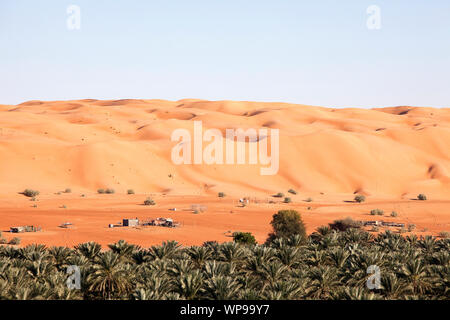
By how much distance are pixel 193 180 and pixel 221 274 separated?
39.4 meters

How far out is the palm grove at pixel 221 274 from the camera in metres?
12.5

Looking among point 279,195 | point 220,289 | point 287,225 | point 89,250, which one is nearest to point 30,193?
point 279,195

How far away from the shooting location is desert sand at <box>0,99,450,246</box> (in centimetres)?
3225

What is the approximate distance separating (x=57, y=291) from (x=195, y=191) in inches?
1461

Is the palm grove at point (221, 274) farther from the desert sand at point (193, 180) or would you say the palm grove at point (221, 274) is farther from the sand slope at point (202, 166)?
the sand slope at point (202, 166)

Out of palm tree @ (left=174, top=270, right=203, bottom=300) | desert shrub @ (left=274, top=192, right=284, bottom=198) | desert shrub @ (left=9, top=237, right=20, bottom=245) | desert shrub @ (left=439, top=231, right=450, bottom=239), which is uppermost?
palm tree @ (left=174, top=270, right=203, bottom=300)

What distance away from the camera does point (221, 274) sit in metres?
14.0

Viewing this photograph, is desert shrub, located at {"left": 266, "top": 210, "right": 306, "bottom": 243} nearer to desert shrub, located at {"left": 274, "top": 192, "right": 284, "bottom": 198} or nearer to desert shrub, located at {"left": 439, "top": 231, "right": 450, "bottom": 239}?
desert shrub, located at {"left": 439, "top": 231, "right": 450, "bottom": 239}

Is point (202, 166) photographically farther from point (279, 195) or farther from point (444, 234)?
point (444, 234)

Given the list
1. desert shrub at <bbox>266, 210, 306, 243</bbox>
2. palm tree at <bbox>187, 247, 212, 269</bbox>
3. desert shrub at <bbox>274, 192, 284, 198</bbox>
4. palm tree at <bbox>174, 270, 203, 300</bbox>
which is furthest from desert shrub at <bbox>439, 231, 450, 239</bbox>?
palm tree at <bbox>174, 270, 203, 300</bbox>

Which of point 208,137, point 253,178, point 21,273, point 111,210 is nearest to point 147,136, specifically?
point 208,137

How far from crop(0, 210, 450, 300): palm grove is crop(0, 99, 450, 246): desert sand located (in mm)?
9435

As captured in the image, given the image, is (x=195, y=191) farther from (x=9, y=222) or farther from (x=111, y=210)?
(x=9, y=222)

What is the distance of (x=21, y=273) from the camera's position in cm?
1373
